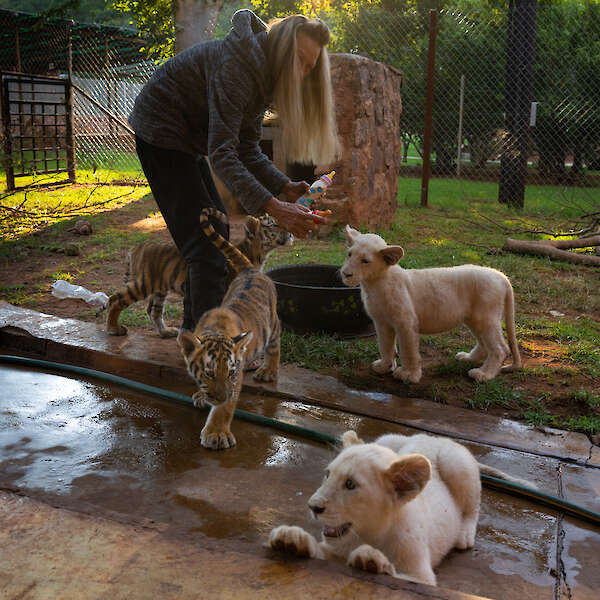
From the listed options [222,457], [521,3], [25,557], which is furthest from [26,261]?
[521,3]

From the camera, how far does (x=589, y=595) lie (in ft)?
8.32

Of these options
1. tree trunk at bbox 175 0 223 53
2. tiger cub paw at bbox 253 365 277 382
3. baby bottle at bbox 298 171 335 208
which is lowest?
tiger cub paw at bbox 253 365 277 382

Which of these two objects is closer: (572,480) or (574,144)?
(572,480)

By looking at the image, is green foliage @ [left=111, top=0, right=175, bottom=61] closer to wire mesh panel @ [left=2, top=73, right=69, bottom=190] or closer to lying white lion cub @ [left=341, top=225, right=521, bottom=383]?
wire mesh panel @ [left=2, top=73, right=69, bottom=190]

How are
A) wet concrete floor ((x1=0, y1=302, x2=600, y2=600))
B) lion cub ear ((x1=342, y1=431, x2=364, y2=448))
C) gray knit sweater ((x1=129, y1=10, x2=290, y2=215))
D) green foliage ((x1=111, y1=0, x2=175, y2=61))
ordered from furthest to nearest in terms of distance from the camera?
green foliage ((x1=111, y1=0, x2=175, y2=61)) < gray knit sweater ((x1=129, y1=10, x2=290, y2=215)) < lion cub ear ((x1=342, y1=431, x2=364, y2=448)) < wet concrete floor ((x1=0, y1=302, x2=600, y2=600))

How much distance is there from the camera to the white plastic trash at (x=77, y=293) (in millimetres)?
6676

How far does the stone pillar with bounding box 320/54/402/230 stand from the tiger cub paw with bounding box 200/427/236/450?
6755 mm

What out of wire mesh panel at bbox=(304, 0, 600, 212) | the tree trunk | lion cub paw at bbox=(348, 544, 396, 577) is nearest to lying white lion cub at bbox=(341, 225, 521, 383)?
lion cub paw at bbox=(348, 544, 396, 577)

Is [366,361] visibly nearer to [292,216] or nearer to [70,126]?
[292,216]

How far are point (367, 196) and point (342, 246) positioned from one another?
1.17m

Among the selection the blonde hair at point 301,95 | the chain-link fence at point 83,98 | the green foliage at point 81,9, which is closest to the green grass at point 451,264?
the blonde hair at point 301,95

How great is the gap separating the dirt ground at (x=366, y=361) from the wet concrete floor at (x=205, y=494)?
1.26 ft

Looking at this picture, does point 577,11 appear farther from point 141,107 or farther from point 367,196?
point 141,107

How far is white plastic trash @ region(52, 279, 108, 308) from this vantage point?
21.9 ft
